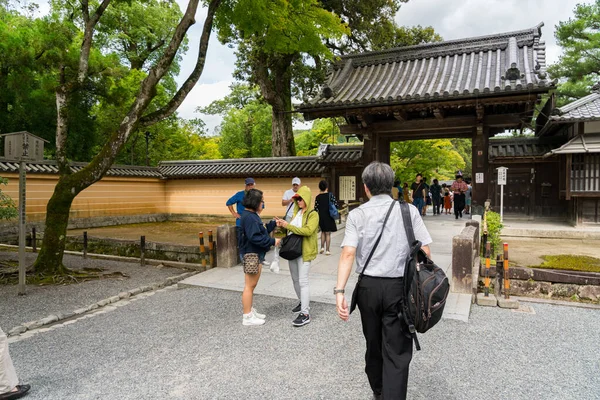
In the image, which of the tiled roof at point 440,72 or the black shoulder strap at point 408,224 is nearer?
the black shoulder strap at point 408,224

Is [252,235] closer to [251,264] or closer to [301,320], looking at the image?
[251,264]

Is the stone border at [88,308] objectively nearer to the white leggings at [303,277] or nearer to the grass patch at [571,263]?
the white leggings at [303,277]

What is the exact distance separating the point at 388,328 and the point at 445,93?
7.61 meters

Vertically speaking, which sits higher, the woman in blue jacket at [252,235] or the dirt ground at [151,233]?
the woman in blue jacket at [252,235]

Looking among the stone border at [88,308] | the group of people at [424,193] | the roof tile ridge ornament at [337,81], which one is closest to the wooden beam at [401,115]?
the roof tile ridge ornament at [337,81]

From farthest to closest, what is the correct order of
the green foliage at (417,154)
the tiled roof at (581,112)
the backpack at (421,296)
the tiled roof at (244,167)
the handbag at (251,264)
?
the green foliage at (417,154) < the tiled roof at (244,167) < the tiled roof at (581,112) < the handbag at (251,264) < the backpack at (421,296)

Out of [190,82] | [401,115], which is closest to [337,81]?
[401,115]

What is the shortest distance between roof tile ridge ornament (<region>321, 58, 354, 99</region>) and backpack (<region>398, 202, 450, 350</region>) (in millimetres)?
8497

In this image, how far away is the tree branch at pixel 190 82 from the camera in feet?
26.3

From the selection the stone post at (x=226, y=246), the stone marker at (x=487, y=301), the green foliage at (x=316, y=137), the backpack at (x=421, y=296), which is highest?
the green foliage at (x=316, y=137)

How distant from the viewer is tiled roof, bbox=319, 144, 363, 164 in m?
15.6

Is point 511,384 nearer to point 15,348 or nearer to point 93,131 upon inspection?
point 15,348

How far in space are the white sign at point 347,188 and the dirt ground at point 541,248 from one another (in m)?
6.04

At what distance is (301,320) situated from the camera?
4.93 metres
